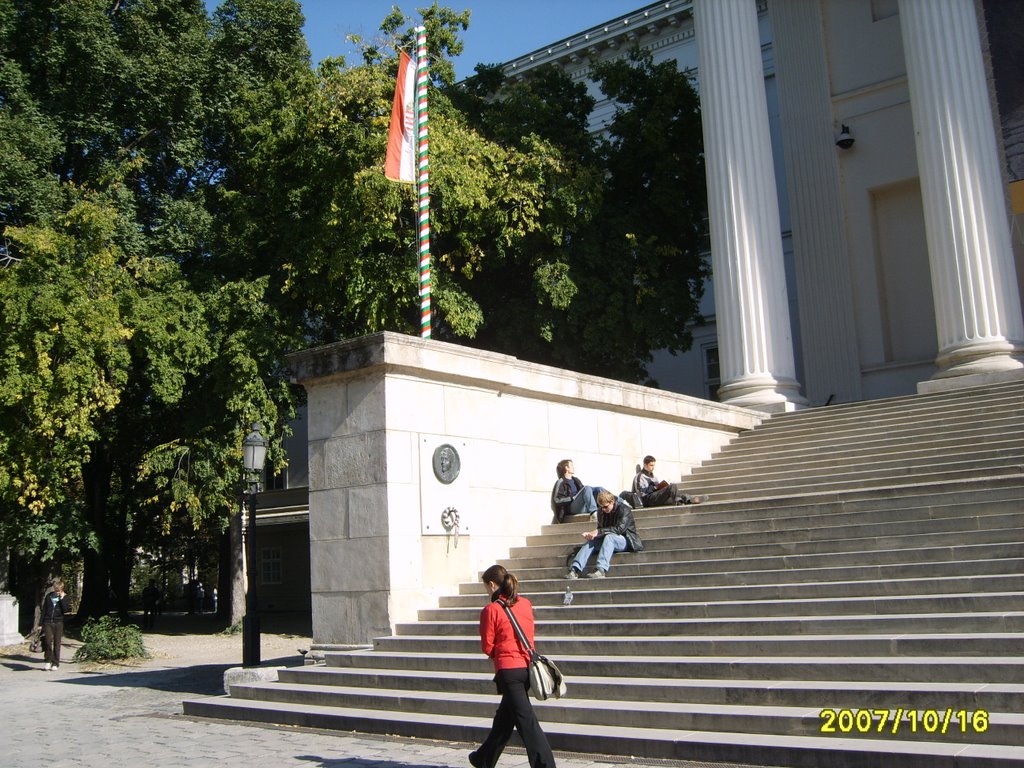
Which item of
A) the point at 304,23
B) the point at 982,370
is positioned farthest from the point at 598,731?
the point at 304,23

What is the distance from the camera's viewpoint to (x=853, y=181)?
25516mm

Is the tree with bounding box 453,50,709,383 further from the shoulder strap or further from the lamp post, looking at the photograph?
the shoulder strap

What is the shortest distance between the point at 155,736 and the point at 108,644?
37.8 feet

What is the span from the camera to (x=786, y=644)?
9.02 metres

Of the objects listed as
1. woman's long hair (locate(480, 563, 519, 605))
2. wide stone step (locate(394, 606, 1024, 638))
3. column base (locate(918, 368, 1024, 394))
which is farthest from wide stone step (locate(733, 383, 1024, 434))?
woman's long hair (locate(480, 563, 519, 605))

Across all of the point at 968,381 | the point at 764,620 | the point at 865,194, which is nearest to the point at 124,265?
the point at 865,194

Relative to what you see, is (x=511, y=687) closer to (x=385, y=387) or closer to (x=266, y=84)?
(x=385, y=387)

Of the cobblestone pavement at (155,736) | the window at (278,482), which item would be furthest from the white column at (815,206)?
the window at (278,482)

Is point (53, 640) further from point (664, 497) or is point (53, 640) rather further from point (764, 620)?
point (764, 620)

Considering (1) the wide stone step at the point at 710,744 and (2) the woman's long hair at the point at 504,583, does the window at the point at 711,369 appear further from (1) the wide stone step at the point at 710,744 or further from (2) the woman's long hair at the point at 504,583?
(2) the woman's long hair at the point at 504,583

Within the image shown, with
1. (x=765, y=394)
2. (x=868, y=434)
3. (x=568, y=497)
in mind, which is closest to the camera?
(x=568, y=497)

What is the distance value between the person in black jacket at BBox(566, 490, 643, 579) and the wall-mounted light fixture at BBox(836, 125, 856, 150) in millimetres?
15985

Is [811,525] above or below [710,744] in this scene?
above

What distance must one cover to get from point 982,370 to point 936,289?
1965mm
